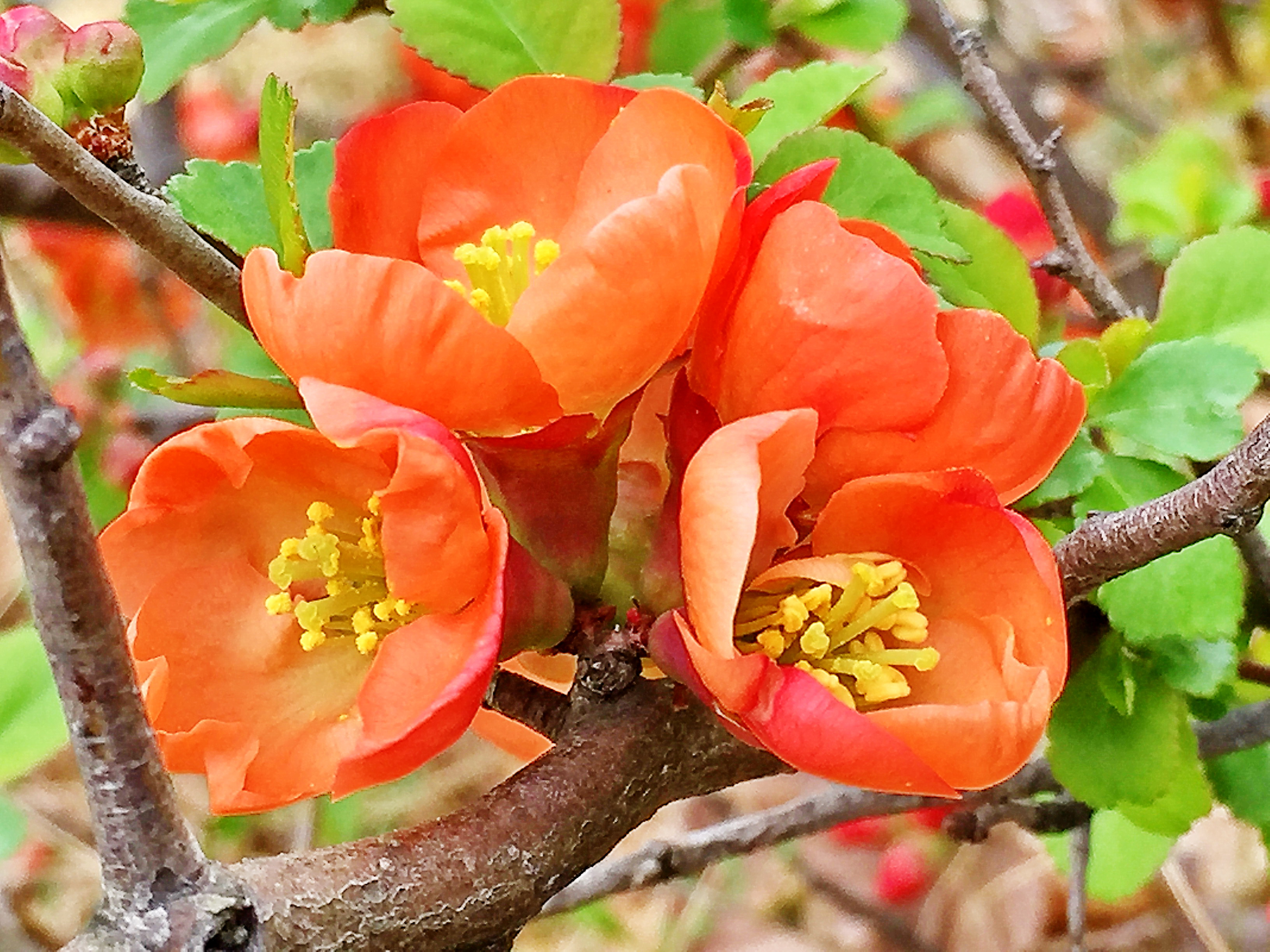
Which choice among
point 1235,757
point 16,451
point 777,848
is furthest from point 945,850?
point 16,451

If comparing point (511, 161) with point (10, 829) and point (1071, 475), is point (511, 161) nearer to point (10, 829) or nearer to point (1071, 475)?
point (1071, 475)

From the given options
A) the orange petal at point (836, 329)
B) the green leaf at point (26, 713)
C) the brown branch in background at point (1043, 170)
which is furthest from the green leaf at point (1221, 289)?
the green leaf at point (26, 713)

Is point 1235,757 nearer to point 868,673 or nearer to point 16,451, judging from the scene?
point 868,673

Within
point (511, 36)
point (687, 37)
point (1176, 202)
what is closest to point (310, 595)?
point (511, 36)

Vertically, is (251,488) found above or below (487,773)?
above

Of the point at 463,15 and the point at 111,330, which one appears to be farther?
the point at 111,330
